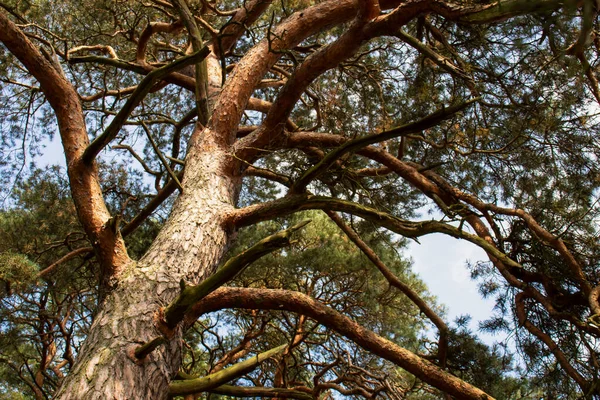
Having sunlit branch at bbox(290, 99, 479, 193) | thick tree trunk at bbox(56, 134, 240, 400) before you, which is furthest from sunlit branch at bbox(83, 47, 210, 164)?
sunlit branch at bbox(290, 99, 479, 193)

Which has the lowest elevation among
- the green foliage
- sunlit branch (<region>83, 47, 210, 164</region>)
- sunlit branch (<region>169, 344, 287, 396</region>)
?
sunlit branch (<region>169, 344, 287, 396</region>)

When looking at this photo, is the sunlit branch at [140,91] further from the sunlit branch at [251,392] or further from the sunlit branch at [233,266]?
the sunlit branch at [251,392]

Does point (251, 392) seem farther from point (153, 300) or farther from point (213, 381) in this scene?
point (153, 300)

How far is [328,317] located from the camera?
2.88 m

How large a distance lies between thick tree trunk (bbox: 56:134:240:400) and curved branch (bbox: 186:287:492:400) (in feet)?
0.92

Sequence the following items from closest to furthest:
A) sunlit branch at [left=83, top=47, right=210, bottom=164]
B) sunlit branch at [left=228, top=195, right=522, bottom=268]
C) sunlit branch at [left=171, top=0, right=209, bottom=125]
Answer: sunlit branch at [left=83, top=47, right=210, bottom=164] < sunlit branch at [left=228, top=195, right=522, bottom=268] < sunlit branch at [left=171, top=0, right=209, bottom=125]

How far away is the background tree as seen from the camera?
216cm

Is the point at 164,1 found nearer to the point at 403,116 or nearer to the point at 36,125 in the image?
the point at 36,125

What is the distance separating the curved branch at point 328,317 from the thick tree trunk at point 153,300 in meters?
0.28

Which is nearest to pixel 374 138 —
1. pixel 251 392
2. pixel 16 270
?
pixel 251 392

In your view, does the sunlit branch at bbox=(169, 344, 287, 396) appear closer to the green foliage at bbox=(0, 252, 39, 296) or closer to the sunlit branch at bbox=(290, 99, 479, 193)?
the sunlit branch at bbox=(290, 99, 479, 193)

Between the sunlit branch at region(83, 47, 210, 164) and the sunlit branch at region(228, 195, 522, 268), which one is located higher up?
the sunlit branch at region(83, 47, 210, 164)

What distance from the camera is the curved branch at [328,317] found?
2.75 m

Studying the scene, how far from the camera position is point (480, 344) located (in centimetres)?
366
